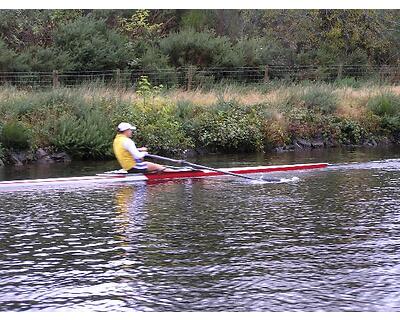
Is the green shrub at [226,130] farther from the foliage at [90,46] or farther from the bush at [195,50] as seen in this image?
the bush at [195,50]

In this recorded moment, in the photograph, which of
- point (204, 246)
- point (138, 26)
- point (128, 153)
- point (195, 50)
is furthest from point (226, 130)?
point (138, 26)

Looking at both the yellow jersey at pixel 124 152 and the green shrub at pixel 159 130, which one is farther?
the green shrub at pixel 159 130

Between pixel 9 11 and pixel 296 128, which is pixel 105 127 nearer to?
pixel 296 128

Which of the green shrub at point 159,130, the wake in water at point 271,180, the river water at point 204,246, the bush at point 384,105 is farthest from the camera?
the bush at point 384,105

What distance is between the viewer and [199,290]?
902cm

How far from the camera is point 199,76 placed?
114 feet

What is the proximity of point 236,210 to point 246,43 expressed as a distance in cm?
2596

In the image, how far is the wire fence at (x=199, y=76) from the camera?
105 feet

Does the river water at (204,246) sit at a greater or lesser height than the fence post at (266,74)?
lesser

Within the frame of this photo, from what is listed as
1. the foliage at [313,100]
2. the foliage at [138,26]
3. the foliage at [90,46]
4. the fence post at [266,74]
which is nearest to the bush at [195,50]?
the fence post at [266,74]

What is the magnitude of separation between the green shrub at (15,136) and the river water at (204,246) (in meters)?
6.17

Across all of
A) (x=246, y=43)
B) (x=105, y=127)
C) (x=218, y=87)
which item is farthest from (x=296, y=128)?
(x=246, y=43)

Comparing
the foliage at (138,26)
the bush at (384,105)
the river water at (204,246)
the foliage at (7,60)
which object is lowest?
the river water at (204,246)

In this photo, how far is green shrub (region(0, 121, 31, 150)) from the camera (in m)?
22.3
